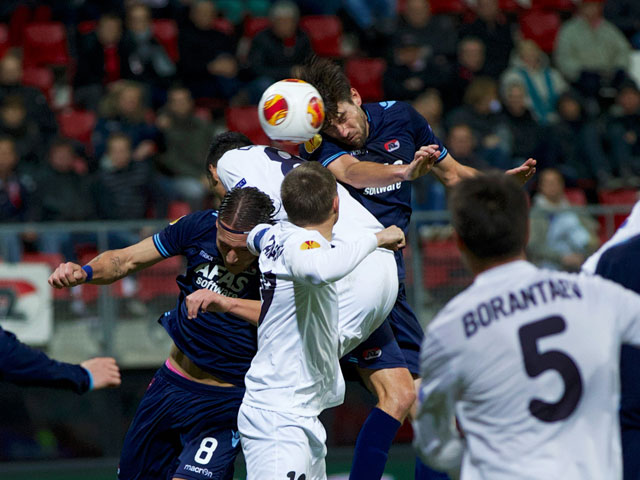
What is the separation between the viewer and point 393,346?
17.3 feet

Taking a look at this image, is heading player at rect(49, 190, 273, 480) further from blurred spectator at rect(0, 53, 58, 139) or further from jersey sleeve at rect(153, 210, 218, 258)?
blurred spectator at rect(0, 53, 58, 139)

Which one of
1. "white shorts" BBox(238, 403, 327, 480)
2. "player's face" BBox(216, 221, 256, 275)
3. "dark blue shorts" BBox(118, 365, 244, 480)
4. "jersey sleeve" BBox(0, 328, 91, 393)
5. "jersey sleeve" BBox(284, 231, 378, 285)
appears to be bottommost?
"dark blue shorts" BBox(118, 365, 244, 480)

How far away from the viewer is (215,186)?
17.6 ft

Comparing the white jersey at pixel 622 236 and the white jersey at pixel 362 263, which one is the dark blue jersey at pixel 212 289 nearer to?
the white jersey at pixel 362 263

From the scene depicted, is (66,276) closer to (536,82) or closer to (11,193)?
(11,193)

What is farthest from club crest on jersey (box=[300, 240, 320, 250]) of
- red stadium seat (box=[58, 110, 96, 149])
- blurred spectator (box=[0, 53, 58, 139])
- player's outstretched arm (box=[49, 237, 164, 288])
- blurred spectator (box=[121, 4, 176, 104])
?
blurred spectator (box=[121, 4, 176, 104])

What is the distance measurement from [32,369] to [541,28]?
1201cm

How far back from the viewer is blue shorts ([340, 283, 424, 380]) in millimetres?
5211

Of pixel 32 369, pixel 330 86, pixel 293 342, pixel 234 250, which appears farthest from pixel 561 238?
pixel 32 369

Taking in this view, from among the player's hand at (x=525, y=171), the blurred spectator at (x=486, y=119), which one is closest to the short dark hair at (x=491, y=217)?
the player's hand at (x=525, y=171)

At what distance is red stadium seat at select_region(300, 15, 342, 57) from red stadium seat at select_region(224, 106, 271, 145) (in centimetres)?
199

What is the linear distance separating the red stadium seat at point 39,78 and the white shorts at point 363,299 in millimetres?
8756

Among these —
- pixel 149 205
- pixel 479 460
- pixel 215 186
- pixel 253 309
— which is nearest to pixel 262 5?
pixel 149 205

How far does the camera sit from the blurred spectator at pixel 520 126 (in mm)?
12172
